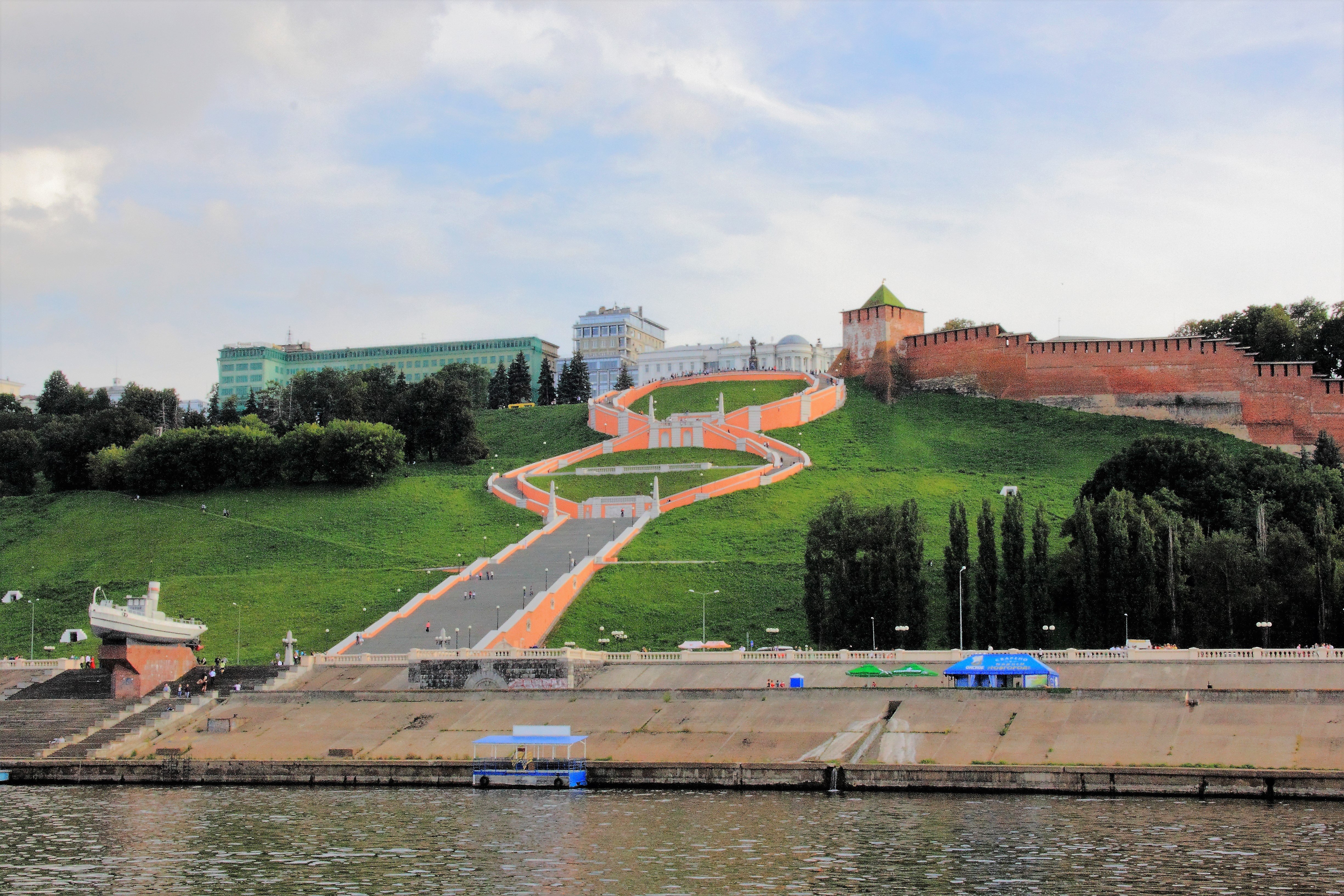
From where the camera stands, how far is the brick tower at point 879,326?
101000 millimetres

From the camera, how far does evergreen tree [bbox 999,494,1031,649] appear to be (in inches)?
1978

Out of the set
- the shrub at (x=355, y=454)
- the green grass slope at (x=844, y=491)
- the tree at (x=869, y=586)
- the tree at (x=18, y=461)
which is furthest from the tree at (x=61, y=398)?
the tree at (x=869, y=586)

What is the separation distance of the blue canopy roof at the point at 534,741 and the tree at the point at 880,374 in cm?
6258

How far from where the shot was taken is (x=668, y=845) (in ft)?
92.0

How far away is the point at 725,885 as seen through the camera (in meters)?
24.2

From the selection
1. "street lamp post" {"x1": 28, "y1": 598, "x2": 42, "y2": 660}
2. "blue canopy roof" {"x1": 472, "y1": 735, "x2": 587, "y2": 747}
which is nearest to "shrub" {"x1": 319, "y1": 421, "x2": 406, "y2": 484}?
"street lamp post" {"x1": 28, "y1": 598, "x2": 42, "y2": 660}

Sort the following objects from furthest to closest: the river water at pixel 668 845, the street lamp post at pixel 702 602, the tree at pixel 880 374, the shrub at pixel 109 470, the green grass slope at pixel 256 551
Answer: the tree at pixel 880 374
the shrub at pixel 109 470
the green grass slope at pixel 256 551
the street lamp post at pixel 702 602
the river water at pixel 668 845

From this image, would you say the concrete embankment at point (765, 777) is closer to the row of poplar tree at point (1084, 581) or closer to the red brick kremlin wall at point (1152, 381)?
the row of poplar tree at point (1084, 581)

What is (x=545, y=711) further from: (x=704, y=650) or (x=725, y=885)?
(x=725, y=885)

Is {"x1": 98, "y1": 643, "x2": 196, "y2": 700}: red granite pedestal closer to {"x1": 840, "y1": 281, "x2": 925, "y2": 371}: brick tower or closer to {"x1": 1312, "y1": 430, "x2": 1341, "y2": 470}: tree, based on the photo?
{"x1": 1312, "y1": 430, "x2": 1341, "y2": 470}: tree

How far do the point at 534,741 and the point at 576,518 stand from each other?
36.8 m

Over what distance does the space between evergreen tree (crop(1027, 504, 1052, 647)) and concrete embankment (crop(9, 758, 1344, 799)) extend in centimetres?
1599

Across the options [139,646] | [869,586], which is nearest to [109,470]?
[139,646]

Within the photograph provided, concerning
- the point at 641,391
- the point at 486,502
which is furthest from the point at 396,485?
the point at 641,391
